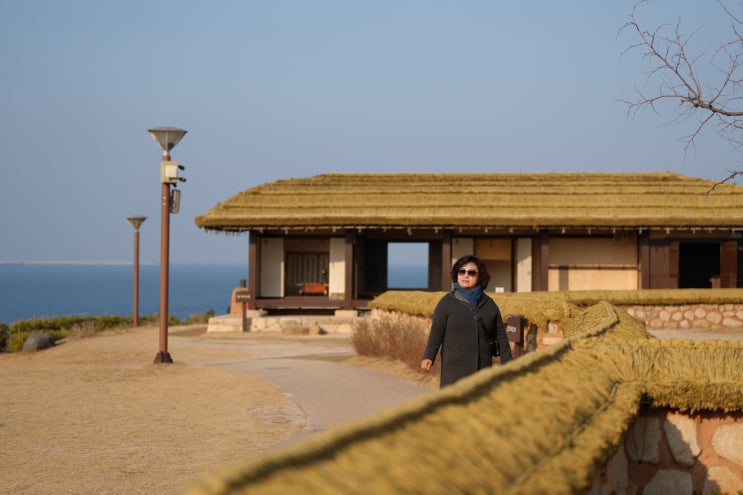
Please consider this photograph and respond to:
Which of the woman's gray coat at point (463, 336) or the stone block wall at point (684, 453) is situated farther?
the woman's gray coat at point (463, 336)

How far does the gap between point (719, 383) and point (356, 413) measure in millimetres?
5585

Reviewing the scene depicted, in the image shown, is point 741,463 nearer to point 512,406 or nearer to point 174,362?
point 512,406

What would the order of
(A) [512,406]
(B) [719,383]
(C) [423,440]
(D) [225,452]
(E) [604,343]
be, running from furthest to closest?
(D) [225,452] → (E) [604,343] → (B) [719,383] → (A) [512,406] → (C) [423,440]

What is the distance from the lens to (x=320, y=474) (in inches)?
92.0

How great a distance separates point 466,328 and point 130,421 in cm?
498

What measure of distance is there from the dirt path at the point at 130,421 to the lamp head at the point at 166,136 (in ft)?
12.5

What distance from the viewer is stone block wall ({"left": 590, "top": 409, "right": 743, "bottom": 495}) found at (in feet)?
17.9

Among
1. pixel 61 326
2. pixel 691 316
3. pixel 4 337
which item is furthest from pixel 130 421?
pixel 61 326

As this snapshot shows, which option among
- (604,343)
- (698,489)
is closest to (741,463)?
(698,489)

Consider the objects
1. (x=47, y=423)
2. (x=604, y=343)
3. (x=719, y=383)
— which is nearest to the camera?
(x=719, y=383)

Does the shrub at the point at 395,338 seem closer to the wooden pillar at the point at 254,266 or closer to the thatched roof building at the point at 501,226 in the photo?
the thatched roof building at the point at 501,226

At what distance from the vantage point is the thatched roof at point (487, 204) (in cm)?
2577

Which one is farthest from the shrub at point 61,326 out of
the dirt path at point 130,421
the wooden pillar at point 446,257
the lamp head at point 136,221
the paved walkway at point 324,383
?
the wooden pillar at point 446,257

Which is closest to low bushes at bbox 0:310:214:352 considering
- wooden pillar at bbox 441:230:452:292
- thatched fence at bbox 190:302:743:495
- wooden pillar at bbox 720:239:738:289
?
wooden pillar at bbox 441:230:452:292
